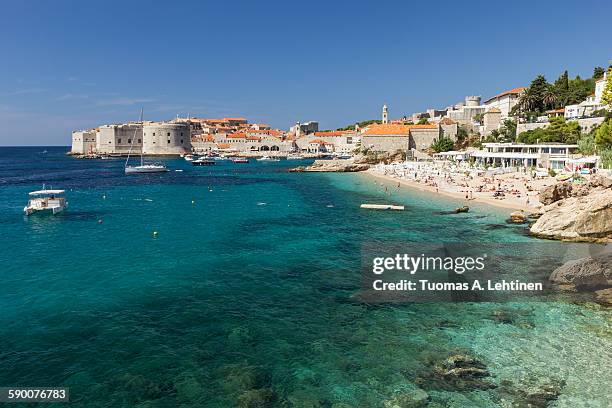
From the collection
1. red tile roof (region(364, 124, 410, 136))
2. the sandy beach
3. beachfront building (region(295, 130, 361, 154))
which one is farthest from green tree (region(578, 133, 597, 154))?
beachfront building (region(295, 130, 361, 154))

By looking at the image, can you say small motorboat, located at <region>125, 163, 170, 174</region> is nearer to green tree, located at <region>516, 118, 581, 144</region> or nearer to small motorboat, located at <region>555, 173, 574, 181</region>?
green tree, located at <region>516, 118, 581, 144</region>

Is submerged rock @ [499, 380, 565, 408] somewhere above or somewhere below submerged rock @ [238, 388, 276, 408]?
above

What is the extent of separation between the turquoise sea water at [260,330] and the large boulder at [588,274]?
1.33m

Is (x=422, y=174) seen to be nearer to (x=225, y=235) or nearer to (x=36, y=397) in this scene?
(x=225, y=235)

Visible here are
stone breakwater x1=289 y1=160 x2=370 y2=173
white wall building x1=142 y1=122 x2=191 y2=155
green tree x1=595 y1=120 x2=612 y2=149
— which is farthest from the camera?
white wall building x1=142 y1=122 x2=191 y2=155

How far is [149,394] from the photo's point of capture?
755 centimetres

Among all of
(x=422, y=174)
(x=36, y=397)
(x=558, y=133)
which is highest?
(x=558, y=133)

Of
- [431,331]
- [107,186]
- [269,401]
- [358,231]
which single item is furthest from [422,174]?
[269,401]

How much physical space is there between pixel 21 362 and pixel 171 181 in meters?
44.8

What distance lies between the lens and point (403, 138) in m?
68.2

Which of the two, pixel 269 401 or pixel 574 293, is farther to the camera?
pixel 574 293

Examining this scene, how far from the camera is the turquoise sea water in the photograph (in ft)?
25.4

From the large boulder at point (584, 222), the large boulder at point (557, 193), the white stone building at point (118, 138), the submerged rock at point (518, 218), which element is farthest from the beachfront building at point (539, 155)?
the white stone building at point (118, 138)

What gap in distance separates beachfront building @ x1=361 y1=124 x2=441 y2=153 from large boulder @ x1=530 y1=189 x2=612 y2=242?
50.5 metres
